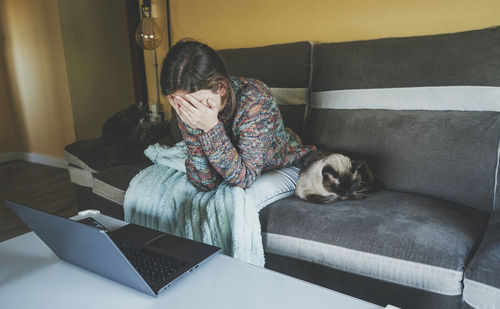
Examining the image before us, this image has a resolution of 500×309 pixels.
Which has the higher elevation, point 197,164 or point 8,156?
point 197,164

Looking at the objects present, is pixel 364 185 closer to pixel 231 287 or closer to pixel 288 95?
pixel 288 95

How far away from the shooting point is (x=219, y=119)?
1177 millimetres

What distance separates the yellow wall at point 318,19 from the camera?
1444 millimetres

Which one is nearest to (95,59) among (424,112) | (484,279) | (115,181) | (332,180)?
(115,181)

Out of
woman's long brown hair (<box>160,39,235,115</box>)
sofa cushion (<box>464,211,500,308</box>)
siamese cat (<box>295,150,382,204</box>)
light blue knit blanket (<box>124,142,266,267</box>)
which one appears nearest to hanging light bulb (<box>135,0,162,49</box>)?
light blue knit blanket (<box>124,142,266,267</box>)

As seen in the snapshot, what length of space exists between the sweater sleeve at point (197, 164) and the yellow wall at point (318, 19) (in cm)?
99

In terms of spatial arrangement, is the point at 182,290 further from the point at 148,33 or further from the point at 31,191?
the point at 31,191

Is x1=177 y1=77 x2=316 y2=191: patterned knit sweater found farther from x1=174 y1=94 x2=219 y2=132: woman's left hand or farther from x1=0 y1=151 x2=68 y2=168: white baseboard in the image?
x1=0 y1=151 x2=68 y2=168: white baseboard

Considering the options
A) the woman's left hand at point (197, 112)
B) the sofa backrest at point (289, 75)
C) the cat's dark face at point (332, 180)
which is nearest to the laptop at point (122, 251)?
the woman's left hand at point (197, 112)

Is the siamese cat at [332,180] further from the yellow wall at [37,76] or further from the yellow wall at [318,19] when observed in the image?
the yellow wall at [37,76]

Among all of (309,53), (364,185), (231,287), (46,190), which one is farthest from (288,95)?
(46,190)

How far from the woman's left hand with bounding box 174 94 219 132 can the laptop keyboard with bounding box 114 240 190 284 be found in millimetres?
399

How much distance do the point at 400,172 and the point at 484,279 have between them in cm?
50

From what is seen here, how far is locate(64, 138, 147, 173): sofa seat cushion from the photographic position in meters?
1.68
